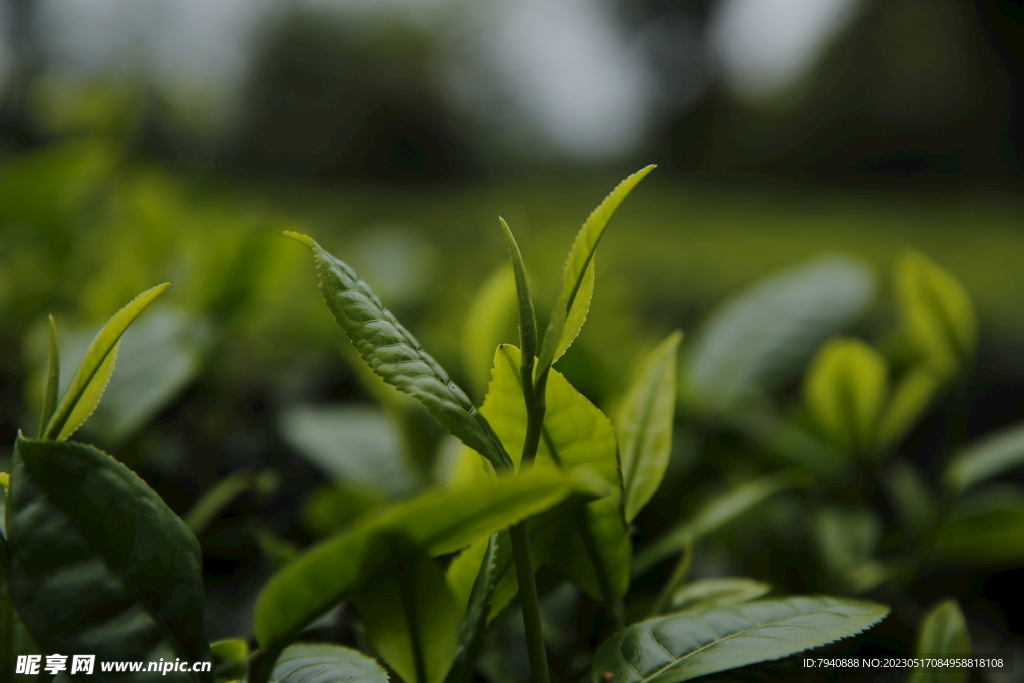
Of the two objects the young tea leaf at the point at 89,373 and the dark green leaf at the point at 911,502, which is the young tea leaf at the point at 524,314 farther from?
the dark green leaf at the point at 911,502

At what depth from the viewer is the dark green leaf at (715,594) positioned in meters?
0.38

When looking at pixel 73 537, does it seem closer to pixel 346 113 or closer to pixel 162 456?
pixel 162 456

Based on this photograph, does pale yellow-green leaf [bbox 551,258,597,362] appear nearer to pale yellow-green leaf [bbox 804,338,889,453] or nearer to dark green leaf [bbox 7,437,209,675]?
dark green leaf [bbox 7,437,209,675]

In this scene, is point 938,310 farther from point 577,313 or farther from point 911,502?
point 577,313

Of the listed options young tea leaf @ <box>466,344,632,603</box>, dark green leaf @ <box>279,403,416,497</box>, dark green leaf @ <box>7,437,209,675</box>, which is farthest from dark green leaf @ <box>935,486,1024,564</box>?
dark green leaf @ <box>7,437,209,675</box>

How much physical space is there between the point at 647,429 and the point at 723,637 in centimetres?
13

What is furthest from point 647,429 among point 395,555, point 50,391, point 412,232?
point 412,232

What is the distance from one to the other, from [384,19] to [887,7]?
8646 mm

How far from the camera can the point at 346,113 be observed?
33.0 feet

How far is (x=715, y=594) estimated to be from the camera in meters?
0.39

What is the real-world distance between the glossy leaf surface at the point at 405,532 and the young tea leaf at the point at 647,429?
15 centimetres

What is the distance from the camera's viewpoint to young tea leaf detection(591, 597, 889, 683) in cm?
28

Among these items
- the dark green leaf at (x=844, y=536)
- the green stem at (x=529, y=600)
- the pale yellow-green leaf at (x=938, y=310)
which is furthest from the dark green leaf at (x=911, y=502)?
the green stem at (x=529, y=600)

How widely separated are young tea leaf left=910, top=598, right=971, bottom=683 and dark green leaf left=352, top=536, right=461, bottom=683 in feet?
0.91
